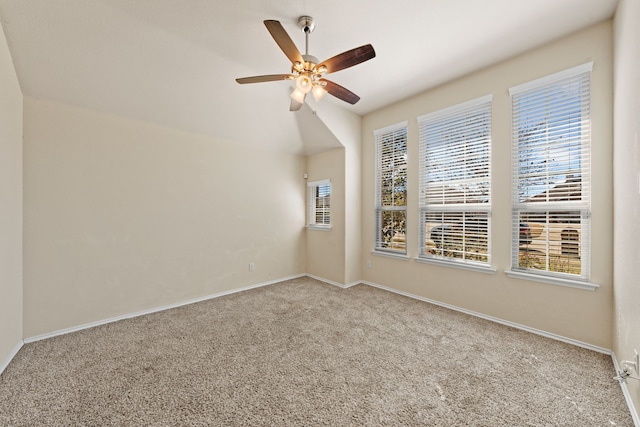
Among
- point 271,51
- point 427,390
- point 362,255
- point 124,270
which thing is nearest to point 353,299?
point 362,255

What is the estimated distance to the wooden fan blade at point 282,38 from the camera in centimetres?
169

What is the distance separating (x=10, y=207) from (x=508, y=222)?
15.6ft

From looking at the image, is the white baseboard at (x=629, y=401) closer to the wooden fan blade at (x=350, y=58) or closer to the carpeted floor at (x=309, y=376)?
the carpeted floor at (x=309, y=376)

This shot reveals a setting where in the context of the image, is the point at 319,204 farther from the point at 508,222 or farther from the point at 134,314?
the point at 134,314

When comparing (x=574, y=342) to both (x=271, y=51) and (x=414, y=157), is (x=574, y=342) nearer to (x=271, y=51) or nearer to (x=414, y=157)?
(x=414, y=157)

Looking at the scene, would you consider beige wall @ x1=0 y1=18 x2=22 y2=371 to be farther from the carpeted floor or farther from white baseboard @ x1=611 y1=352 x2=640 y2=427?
white baseboard @ x1=611 y1=352 x2=640 y2=427

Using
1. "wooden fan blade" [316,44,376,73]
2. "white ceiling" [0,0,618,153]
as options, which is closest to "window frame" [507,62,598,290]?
"white ceiling" [0,0,618,153]

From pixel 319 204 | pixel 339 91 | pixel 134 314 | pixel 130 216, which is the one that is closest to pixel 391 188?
pixel 319 204

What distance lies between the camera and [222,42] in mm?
2461

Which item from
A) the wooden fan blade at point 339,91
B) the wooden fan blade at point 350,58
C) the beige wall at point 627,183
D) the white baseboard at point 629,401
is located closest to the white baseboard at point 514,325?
the beige wall at point 627,183

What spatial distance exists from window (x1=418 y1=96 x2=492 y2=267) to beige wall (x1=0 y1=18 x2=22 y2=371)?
424 centimetres

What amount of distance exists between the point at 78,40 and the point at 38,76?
60 cm

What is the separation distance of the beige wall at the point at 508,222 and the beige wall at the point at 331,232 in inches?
26.9

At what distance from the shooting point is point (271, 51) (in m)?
2.61
